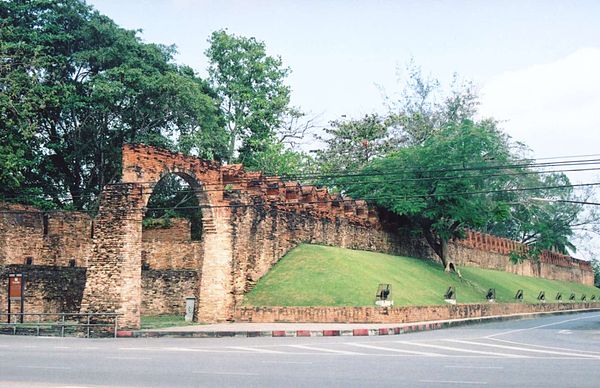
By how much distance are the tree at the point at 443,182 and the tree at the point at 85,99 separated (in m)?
9.65

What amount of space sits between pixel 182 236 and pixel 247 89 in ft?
55.7

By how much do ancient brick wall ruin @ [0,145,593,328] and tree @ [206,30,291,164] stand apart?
12464mm

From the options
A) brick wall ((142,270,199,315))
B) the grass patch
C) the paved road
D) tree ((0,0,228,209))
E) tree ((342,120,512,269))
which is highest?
tree ((0,0,228,209))

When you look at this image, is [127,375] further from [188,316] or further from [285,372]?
[188,316]

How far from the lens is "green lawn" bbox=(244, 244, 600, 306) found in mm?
27469

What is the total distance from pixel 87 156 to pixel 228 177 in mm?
14337

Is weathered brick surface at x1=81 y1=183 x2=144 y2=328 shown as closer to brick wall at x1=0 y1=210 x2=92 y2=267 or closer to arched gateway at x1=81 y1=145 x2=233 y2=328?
arched gateway at x1=81 y1=145 x2=233 y2=328

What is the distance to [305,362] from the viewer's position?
46.9 feet

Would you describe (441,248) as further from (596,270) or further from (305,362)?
(596,270)

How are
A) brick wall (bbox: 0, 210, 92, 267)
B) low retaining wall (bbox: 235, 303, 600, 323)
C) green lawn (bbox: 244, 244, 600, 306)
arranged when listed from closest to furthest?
1. low retaining wall (bbox: 235, 303, 600, 323)
2. green lawn (bbox: 244, 244, 600, 306)
3. brick wall (bbox: 0, 210, 92, 267)

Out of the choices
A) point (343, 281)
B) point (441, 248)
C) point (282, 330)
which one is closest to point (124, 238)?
point (282, 330)

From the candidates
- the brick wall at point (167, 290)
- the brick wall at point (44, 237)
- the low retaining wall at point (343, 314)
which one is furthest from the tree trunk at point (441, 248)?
the brick wall at point (44, 237)

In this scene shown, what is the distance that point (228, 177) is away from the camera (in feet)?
97.1

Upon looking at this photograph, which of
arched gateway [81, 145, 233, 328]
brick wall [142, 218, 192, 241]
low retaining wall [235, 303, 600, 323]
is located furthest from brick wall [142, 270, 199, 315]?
arched gateway [81, 145, 233, 328]
